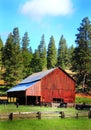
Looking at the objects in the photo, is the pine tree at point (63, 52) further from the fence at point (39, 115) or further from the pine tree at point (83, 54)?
the fence at point (39, 115)

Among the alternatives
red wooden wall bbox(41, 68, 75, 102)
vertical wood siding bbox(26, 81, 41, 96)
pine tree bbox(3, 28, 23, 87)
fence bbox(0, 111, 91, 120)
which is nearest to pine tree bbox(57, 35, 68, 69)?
pine tree bbox(3, 28, 23, 87)

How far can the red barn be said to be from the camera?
67875mm

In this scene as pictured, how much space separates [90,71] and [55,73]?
19279 millimetres

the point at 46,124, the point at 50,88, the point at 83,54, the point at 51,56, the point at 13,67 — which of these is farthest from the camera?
the point at 51,56

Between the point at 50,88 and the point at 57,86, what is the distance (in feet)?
5.03

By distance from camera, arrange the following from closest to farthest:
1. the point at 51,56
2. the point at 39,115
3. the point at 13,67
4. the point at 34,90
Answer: the point at 39,115
the point at 34,90
the point at 13,67
the point at 51,56

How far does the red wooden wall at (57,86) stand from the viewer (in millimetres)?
69062

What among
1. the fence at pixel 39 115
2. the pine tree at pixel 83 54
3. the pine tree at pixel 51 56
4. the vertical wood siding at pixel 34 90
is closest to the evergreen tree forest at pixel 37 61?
the pine tree at pixel 83 54

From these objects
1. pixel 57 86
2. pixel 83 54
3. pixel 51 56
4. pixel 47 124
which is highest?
pixel 51 56

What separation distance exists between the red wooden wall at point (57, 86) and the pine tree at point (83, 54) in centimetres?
1685

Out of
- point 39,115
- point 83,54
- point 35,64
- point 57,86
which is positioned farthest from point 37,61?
point 39,115

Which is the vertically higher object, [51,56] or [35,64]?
[51,56]

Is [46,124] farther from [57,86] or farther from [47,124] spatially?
[57,86]

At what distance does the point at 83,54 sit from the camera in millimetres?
88812
